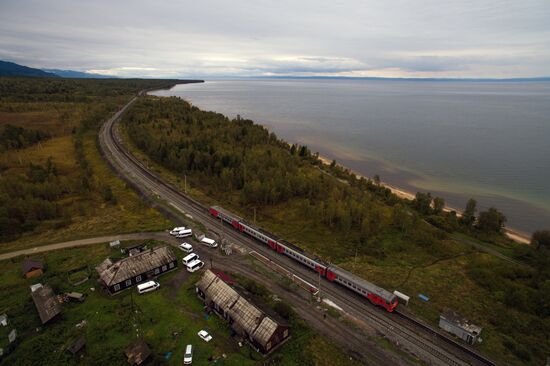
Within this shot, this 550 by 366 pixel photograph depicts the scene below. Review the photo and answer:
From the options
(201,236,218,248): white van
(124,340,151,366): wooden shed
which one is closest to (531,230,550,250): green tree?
(201,236,218,248): white van

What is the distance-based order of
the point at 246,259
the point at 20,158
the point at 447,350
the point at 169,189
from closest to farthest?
the point at 447,350 → the point at 246,259 → the point at 169,189 → the point at 20,158

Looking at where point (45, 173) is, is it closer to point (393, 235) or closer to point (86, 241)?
point (86, 241)

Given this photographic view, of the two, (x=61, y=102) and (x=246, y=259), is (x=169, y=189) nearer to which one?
(x=246, y=259)

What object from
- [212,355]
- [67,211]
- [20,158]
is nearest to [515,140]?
[212,355]

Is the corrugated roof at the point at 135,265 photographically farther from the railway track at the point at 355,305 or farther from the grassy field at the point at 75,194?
the grassy field at the point at 75,194

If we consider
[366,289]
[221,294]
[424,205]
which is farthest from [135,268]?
[424,205]

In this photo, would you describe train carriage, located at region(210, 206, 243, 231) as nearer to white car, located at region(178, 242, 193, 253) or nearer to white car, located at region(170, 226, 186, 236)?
white car, located at region(170, 226, 186, 236)

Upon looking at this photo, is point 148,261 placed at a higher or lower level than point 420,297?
higher
